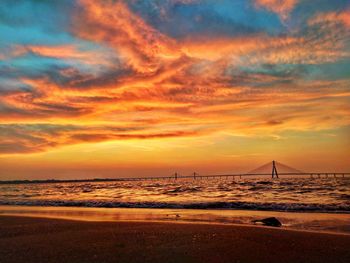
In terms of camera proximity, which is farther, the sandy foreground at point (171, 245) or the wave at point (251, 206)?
the wave at point (251, 206)

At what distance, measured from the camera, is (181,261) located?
790cm

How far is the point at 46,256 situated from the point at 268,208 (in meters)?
16.4

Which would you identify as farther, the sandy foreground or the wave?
the wave

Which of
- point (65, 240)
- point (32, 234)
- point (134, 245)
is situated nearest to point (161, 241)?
point (134, 245)

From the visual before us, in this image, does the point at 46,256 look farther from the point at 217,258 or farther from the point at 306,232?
the point at 306,232

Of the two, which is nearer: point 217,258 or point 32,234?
point 217,258

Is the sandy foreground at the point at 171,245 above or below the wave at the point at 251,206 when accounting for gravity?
below

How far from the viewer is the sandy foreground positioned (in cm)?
830

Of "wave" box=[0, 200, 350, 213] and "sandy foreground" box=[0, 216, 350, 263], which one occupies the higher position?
"wave" box=[0, 200, 350, 213]

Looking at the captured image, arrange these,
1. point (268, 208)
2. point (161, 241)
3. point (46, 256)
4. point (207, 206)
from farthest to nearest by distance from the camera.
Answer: point (207, 206) < point (268, 208) < point (161, 241) < point (46, 256)

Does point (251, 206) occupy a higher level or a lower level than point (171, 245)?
higher

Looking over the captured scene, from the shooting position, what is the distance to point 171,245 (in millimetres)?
9594

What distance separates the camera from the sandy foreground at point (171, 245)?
830 centimetres

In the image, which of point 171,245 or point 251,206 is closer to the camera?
point 171,245
